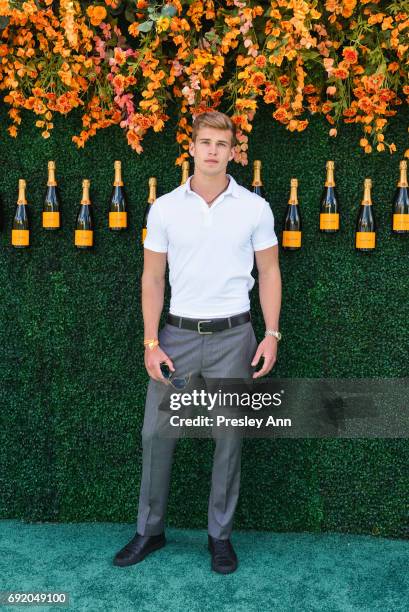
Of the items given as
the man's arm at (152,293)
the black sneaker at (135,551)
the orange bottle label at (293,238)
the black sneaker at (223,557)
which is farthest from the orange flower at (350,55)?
the black sneaker at (135,551)

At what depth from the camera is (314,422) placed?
3172mm

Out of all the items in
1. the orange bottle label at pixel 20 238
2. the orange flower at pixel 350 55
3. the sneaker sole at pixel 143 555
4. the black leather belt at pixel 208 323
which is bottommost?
the sneaker sole at pixel 143 555

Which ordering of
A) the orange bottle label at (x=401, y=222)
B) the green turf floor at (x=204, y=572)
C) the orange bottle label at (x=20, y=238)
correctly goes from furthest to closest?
the orange bottle label at (x=20, y=238), the orange bottle label at (x=401, y=222), the green turf floor at (x=204, y=572)

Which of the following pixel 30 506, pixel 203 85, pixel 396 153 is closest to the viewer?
pixel 203 85

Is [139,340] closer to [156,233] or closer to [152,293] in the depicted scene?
[152,293]

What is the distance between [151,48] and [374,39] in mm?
918

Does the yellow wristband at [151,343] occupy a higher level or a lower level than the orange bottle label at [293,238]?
lower

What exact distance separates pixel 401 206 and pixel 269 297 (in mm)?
838

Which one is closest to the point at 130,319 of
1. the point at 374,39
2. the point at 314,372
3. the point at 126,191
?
the point at 126,191

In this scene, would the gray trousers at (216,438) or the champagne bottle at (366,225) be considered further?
the champagne bottle at (366,225)

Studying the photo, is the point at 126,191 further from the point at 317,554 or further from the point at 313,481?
the point at 317,554

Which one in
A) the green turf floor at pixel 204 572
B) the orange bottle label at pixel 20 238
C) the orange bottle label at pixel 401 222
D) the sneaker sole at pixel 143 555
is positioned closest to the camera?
the green turf floor at pixel 204 572

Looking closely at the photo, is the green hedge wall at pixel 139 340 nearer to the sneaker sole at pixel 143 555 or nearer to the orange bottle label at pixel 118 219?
the orange bottle label at pixel 118 219

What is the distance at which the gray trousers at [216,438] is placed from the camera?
2629 millimetres
